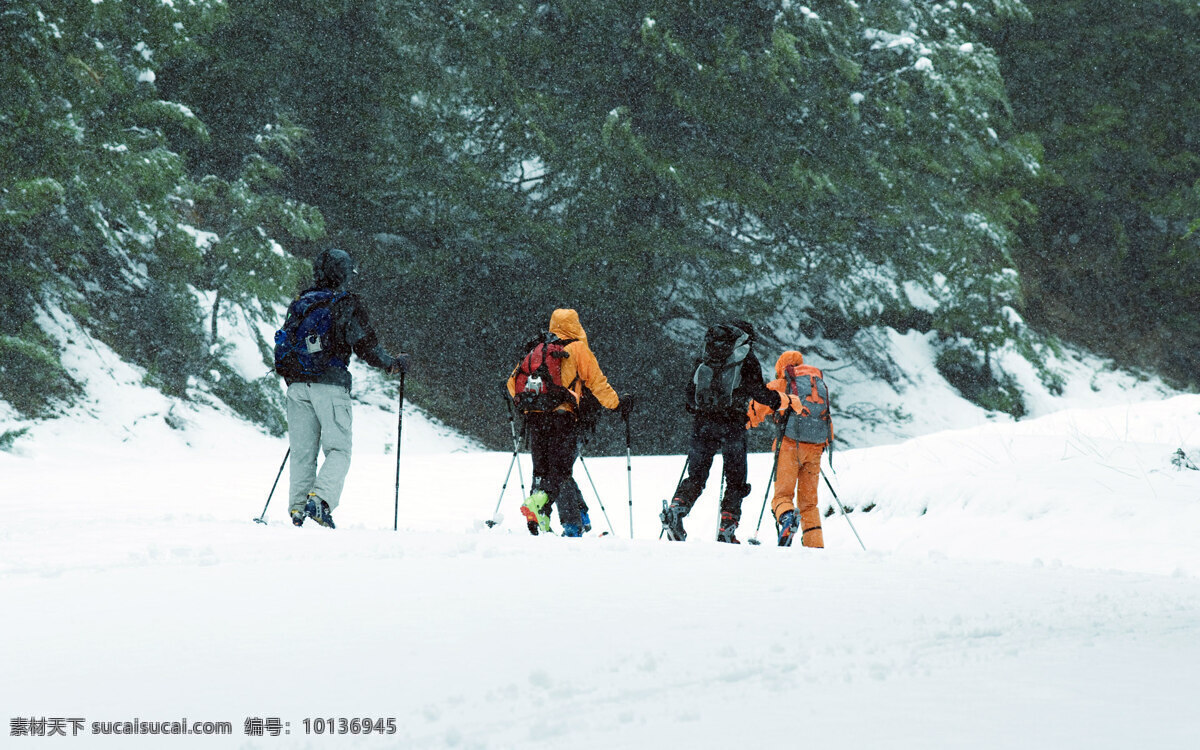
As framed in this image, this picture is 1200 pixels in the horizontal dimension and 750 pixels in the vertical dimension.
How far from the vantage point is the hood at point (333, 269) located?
24.8 ft

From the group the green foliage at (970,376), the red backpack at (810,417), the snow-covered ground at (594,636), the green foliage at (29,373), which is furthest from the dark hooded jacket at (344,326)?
the green foliage at (970,376)

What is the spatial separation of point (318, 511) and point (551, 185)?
43.6ft

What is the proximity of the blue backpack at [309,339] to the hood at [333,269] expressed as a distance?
149mm

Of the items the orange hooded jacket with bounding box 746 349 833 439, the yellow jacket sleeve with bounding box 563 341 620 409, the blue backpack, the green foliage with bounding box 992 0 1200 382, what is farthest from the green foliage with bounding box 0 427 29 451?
the green foliage with bounding box 992 0 1200 382

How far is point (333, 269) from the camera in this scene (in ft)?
24.8

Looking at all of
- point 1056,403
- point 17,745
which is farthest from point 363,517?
point 1056,403

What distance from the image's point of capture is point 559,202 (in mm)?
19812

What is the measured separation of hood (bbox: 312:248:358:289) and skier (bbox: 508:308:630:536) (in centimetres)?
131

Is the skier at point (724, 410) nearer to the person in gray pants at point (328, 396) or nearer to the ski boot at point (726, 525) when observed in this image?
the ski boot at point (726, 525)

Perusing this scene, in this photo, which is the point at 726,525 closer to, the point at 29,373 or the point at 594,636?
the point at 594,636

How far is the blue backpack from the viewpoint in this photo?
24.3 feet

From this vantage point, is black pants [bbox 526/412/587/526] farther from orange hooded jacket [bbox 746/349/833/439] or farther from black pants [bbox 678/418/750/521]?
orange hooded jacket [bbox 746/349/833/439]

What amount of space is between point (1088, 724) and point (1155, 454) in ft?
25.3

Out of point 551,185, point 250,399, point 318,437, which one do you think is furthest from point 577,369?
point 551,185
